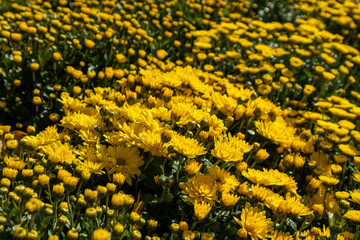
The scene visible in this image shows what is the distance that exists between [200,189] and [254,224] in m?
0.35

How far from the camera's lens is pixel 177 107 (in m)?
2.60

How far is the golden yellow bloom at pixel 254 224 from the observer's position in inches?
81.9

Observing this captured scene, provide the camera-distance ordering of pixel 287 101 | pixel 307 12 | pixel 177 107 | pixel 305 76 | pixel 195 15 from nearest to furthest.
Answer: pixel 177 107, pixel 287 101, pixel 305 76, pixel 195 15, pixel 307 12

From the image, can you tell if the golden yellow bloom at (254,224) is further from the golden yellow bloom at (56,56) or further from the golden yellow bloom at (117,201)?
the golden yellow bloom at (56,56)

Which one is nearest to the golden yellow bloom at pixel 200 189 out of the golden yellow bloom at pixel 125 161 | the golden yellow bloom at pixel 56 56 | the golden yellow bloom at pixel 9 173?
the golden yellow bloom at pixel 125 161

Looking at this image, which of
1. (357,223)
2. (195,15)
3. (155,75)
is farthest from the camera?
(195,15)

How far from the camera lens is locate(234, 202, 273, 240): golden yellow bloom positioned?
6.82 feet

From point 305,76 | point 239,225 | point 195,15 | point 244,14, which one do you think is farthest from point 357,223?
point 244,14

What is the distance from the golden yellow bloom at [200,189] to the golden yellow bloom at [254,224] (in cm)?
19

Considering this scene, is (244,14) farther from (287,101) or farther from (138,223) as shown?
(138,223)

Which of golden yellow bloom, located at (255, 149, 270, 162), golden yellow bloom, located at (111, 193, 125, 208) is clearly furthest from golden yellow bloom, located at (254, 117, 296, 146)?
golden yellow bloom, located at (111, 193, 125, 208)

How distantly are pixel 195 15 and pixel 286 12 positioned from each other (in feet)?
8.75

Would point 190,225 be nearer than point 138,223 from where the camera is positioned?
No

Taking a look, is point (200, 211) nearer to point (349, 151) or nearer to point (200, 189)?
point (200, 189)
